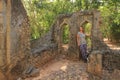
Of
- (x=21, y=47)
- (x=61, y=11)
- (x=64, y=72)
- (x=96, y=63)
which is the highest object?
(x=61, y=11)

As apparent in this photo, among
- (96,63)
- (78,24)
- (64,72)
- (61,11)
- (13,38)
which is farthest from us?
(61,11)

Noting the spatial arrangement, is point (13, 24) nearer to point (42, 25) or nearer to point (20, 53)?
point (20, 53)

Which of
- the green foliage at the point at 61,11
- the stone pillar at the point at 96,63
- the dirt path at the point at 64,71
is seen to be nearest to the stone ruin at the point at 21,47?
the stone pillar at the point at 96,63

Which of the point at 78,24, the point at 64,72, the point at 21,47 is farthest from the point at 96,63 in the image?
the point at 78,24

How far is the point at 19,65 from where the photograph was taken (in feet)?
27.4

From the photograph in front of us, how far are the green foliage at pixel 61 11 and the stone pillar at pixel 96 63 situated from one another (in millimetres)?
14151

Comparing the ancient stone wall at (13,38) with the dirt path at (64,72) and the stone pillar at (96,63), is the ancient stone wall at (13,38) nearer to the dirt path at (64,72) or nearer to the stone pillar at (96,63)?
the dirt path at (64,72)

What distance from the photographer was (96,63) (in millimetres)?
6766

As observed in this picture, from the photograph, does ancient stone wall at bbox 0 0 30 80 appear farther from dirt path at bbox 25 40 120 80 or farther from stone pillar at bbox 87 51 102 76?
stone pillar at bbox 87 51 102 76

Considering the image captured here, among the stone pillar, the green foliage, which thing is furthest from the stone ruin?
the green foliage

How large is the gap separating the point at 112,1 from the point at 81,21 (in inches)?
386

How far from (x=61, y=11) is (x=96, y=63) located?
56.3 feet

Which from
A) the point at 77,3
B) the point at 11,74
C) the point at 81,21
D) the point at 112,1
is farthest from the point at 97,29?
the point at 77,3

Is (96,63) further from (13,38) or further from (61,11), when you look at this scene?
(61,11)
